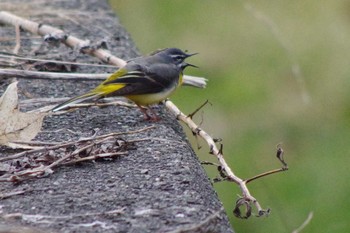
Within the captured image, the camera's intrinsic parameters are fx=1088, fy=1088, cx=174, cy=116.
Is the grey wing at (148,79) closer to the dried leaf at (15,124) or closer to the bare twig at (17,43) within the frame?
the bare twig at (17,43)

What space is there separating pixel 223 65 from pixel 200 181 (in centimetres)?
566

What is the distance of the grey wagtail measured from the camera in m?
4.11

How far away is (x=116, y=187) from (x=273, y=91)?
545 centimetres

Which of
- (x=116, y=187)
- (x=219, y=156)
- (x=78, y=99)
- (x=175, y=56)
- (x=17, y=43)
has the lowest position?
(x=116, y=187)

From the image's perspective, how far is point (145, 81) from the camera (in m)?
4.38

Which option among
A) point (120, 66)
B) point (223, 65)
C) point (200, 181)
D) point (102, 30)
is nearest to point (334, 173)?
point (223, 65)

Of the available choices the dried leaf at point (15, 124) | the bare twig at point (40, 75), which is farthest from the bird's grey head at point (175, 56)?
the dried leaf at point (15, 124)

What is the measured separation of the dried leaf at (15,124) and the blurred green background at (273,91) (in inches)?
120

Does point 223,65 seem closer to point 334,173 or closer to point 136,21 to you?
point 136,21

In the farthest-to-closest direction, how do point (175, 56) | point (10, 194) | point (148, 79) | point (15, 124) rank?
1. point (175, 56)
2. point (148, 79)
3. point (15, 124)
4. point (10, 194)

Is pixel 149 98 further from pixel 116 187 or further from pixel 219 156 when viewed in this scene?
pixel 116 187

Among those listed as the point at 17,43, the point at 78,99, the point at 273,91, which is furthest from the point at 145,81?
the point at 273,91

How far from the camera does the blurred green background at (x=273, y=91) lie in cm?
707

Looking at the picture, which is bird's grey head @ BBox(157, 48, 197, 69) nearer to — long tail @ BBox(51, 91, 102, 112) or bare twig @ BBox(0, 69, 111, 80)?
bare twig @ BBox(0, 69, 111, 80)
